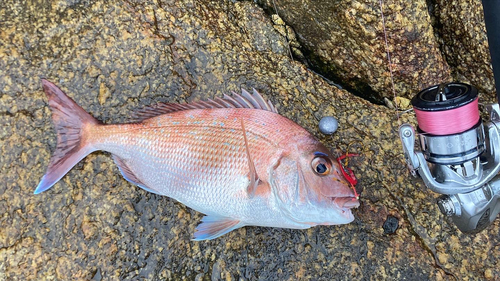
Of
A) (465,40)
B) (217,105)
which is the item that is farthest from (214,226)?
(465,40)

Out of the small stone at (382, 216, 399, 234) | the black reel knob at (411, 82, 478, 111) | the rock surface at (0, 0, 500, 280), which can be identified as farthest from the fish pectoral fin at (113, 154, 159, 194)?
the black reel knob at (411, 82, 478, 111)

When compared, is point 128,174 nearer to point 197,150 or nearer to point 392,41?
point 197,150

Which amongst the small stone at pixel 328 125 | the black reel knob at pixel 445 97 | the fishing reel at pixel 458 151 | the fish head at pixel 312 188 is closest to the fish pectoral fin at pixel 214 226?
the fish head at pixel 312 188

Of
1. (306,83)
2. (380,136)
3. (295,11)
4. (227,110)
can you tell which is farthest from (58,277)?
(295,11)

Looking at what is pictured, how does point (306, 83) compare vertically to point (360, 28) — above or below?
below

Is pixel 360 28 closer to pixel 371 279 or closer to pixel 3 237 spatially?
pixel 371 279

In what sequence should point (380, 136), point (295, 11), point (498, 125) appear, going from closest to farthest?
point (498, 125), point (380, 136), point (295, 11)
